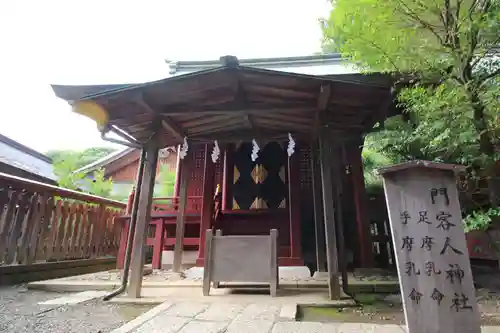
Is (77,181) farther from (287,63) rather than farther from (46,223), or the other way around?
(287,63)

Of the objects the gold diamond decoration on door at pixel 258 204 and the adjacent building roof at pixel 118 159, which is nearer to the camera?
the gold diamond decoration on door at pixel 258 204

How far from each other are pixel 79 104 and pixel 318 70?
29.8 ft

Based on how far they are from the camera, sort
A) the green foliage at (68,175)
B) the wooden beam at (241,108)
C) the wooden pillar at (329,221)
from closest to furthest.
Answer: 1. the wooden pillar at (329,221)
2. the wooden beam at (241,108)
3. the green foliage at (68,175)

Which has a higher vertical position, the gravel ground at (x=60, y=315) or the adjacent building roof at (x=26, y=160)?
the adjacent building roof at (x=26, y=160)

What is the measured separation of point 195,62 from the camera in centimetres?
1245

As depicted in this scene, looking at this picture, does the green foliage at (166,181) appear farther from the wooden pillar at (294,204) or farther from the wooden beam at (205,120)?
the wooden beam at (205,120)

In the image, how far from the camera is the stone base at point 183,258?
7.91 meters

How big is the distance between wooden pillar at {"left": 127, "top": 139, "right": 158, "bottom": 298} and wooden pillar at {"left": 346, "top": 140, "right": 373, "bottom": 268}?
15.0 ft

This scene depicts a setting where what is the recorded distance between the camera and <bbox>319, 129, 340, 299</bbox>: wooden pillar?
13.1ft

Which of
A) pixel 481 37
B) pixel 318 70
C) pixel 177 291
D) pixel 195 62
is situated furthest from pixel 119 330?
pixel 195 62

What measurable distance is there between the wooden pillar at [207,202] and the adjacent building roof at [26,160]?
27.7 feet

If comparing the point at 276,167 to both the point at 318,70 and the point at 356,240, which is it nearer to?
the point at 356,240

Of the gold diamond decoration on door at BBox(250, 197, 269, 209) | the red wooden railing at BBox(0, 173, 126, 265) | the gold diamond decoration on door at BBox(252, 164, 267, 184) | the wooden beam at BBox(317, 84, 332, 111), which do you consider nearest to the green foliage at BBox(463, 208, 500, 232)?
the wooden beam at BBox(317, 84, 332, 111)

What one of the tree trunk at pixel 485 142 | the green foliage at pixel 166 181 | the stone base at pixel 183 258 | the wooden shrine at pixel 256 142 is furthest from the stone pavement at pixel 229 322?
the green foliage at pixel 166 181
